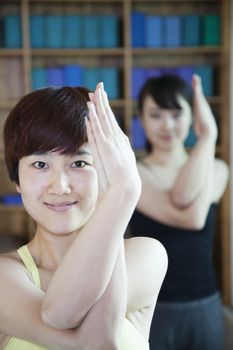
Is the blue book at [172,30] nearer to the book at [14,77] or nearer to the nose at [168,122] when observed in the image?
the book at [14,77]

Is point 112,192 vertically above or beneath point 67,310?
above

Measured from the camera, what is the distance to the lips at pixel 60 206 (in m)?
0.96

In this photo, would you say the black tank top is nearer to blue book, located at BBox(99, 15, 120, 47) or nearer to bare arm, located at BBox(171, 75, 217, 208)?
bare arm, located at BBox(171, 75, 217, 208)

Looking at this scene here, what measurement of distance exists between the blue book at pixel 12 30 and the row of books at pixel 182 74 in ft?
3.19

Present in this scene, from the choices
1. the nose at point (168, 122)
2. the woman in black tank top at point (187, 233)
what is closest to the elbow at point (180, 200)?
the woman in black tank top at point (187, 233)

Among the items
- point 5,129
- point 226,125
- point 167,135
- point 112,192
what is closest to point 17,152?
point 5,129

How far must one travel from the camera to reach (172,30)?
434 cm

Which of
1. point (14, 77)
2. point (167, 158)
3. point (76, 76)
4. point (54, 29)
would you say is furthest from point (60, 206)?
point (14, 77)

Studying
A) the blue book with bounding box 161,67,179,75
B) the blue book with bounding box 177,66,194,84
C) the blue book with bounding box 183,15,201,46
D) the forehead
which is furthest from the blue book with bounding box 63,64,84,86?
the forehead

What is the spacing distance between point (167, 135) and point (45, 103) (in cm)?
107

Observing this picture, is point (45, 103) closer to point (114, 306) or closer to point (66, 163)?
point (66, 163)

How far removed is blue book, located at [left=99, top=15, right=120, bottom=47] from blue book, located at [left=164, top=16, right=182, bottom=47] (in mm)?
397

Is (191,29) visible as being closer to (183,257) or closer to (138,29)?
(138,29)

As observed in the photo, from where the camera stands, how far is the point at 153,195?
1.87 meters
